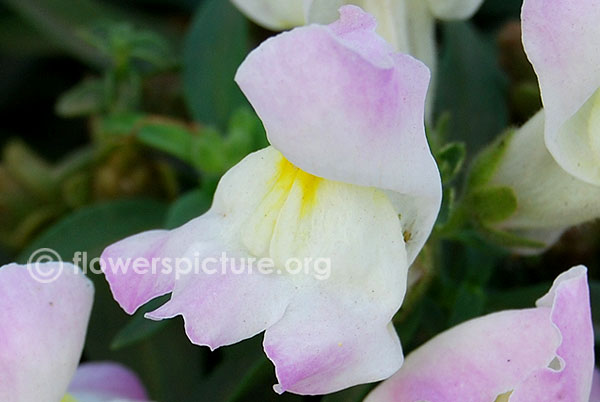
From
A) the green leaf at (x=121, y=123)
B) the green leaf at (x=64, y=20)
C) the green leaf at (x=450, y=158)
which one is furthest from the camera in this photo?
the green leaf at (x=64, y=20)

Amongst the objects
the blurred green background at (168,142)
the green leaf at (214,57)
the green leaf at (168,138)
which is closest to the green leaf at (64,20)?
the blurred green background at (168,142)

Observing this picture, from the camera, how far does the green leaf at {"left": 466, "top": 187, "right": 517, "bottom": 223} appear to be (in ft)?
2.33

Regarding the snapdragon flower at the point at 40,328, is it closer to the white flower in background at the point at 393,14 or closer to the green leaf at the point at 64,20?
the white flower in background at the point at 393,14

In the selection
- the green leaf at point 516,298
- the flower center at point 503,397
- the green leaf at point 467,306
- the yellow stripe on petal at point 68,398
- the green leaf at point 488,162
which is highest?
the green leaf at point 488,162

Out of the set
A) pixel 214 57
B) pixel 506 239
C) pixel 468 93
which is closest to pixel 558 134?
pixel 506 239

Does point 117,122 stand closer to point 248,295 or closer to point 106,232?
point 106,232

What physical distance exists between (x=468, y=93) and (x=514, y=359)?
0.44 m

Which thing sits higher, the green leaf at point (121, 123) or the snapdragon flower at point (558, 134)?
the snapdragon flower at point (558, 134)

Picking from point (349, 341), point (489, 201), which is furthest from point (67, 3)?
point (349, 341)

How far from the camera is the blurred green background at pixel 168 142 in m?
0.80

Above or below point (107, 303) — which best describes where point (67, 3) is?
above

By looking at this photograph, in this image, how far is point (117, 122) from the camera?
36.3 inches

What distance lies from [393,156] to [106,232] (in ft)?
1.42

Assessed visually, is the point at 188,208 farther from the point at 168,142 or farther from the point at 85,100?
the point at 85,100
